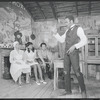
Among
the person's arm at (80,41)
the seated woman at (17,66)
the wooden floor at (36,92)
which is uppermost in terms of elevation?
the person's arm at (80,41)

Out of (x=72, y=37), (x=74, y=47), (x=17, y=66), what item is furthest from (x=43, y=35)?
(x=74, y=47)

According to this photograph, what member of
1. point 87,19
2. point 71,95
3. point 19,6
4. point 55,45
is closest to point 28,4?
point 19,6

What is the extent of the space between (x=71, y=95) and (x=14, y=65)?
2.11 meters

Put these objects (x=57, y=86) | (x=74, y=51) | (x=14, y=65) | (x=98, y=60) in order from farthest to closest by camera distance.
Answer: (x=98, y=60)
(x=14, y=65)
(x=57, y=86)
(x=74, y=51)

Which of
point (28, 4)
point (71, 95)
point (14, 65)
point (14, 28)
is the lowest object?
point (71, 95)

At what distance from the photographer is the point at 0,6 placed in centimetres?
630

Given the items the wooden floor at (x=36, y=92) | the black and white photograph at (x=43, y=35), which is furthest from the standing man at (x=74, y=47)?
the black and white photograph at (x=43, y=35)

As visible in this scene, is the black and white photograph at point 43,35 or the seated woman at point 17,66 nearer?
the seated woman at point 17,66

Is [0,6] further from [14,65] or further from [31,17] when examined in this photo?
[14,65]

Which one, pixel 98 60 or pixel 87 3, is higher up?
pixel 87 3

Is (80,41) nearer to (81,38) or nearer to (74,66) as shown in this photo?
(81,38)

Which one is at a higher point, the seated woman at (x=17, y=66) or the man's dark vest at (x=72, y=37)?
the man's dark vest at (x=72, y=37)

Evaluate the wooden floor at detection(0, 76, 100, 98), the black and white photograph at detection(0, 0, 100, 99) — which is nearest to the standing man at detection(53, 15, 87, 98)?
the wooden floor at detection(0, 76, 100, 98)

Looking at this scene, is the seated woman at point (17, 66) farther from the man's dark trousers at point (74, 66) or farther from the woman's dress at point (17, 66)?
the man's dark trousers at point (74, 66)
